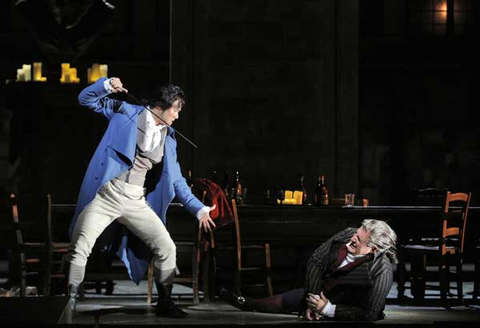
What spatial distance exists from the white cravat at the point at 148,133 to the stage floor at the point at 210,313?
1.10 m

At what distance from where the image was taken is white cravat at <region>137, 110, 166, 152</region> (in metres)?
7.05

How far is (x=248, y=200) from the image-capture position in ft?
36.4

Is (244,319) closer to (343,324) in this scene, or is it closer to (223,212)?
(223,212)

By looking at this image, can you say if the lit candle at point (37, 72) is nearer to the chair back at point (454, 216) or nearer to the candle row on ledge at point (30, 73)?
the candle row on ledge at point (30, 73)

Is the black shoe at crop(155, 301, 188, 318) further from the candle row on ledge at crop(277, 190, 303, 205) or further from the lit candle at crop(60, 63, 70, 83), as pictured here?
the lit candle at crop(60, 63, 70, 83)

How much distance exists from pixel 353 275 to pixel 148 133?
160cm

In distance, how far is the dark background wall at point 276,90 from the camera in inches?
439

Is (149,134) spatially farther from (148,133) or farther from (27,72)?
(27,72)

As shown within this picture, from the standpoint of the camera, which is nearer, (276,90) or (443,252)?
(443,252)

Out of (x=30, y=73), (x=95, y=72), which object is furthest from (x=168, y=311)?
(x=30, y=73)

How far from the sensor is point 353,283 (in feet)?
21.4

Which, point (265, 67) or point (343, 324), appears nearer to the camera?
point (343, 324)

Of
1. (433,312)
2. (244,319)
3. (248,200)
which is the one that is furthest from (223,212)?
(248,200)

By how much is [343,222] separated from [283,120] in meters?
1.88
